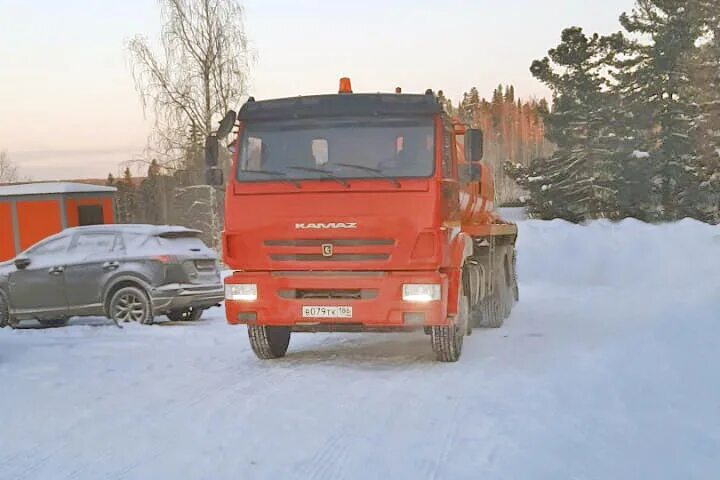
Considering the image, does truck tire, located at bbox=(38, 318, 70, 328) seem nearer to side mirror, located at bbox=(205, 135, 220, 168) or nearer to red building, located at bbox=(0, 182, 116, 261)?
side mirror, located at bbox=(205, 135, 220, 168)

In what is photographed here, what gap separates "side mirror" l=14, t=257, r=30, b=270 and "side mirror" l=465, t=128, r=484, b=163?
25.7 ft

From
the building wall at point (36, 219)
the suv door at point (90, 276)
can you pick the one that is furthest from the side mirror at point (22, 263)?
the building wall at point (36, 219)

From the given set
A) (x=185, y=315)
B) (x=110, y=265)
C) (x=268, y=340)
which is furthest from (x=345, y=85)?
(x=185, y=315)

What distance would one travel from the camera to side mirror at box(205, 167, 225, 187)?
810 centimetres

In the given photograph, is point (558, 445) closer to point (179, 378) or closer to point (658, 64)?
point (179, 378)

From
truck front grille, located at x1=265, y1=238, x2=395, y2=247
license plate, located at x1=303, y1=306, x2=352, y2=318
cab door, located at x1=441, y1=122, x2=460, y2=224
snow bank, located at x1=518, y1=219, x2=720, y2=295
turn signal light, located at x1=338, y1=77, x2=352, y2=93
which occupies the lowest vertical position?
snow bank, located at x1=518, y1=219, x2=720, y2=295

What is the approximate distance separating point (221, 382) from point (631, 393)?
3.71 meters

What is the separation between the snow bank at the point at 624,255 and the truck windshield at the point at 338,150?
11.4 meters

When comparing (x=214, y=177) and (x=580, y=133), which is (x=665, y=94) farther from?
(x=214, y=177)

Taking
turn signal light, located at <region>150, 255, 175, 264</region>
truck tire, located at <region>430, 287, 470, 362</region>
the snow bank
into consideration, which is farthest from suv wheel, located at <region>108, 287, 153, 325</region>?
the snow bank

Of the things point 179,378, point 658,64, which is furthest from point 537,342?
point 658,64

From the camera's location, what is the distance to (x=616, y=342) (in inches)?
356

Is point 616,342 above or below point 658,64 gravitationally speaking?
below

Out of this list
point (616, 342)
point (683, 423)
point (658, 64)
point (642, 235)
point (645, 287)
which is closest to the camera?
point (683, 423)
